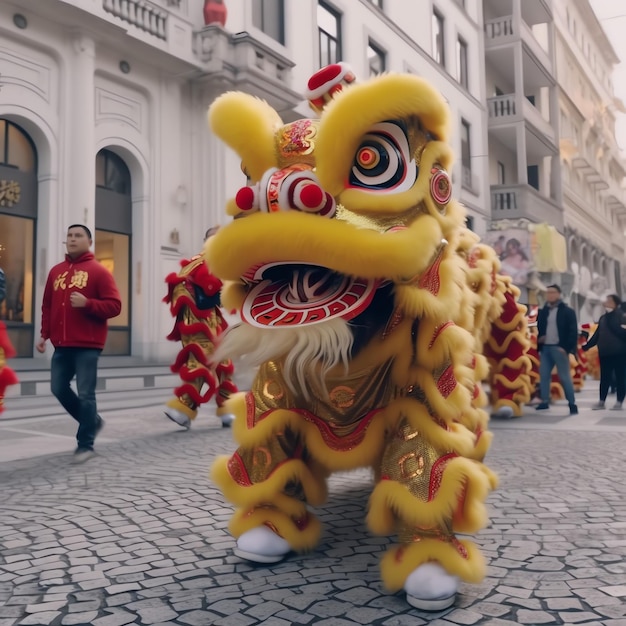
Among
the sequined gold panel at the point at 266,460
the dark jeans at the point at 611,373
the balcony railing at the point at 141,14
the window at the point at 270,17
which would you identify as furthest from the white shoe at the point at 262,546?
the window at the point at 270,17

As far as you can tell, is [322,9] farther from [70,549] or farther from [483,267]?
[70,549]

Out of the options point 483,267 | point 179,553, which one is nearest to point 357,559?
point 179,553

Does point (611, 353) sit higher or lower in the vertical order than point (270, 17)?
lower

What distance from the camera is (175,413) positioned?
6117 millimetres

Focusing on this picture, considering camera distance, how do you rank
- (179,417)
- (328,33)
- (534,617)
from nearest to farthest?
1. (534,617)
2. (179,417)
3. (328,33)

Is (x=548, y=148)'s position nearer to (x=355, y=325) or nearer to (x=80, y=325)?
(x=80, y=325)

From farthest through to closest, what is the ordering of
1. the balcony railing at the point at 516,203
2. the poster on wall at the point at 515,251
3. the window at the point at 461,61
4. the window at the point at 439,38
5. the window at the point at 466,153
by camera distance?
the balcony railing at the point at 516,203 < the window at the point at 461,61 < the window at the point at 466,153 < the window at the point at 439,38 < the poster on wall at the point at 515,251

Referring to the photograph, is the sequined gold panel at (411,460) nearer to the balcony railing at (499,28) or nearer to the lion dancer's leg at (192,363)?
the lion dancer's leg at (192,363)

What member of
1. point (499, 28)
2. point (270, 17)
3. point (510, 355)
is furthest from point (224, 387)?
point (499, 28)

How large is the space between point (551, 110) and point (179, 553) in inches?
1109

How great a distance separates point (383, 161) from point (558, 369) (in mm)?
6690

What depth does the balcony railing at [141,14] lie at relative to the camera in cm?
1065

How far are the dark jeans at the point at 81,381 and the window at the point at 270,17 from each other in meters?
10.7

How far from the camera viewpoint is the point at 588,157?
34875 millimetres
